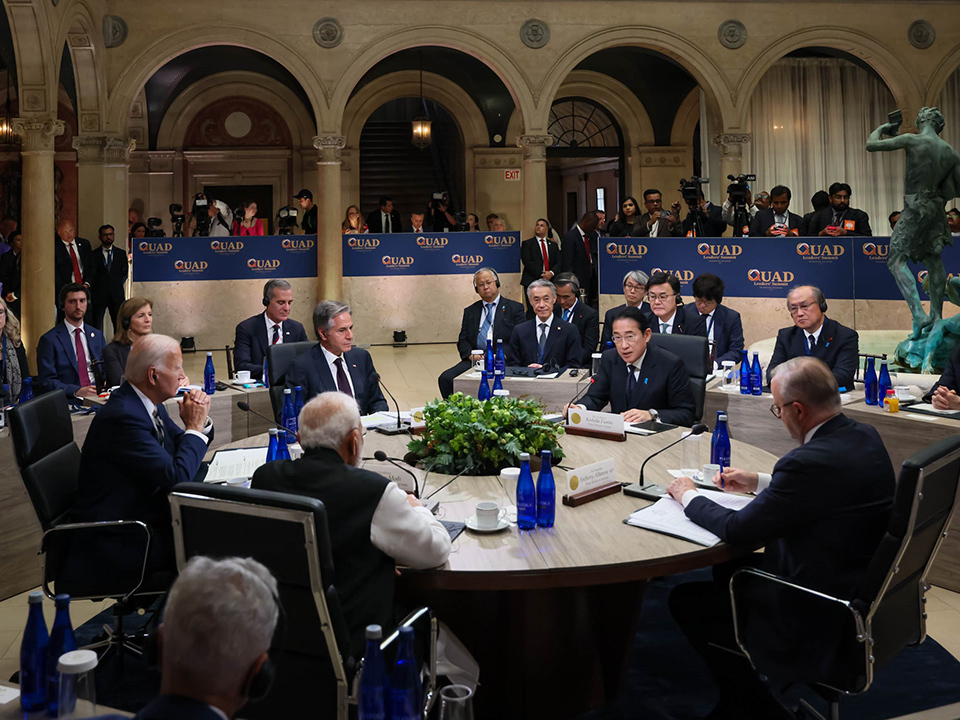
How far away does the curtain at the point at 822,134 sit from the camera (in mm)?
14953

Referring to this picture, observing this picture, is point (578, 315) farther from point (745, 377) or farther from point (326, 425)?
point (326, 425)

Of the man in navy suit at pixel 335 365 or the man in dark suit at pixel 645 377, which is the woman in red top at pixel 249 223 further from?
the man in dark suit at pixel 645 377

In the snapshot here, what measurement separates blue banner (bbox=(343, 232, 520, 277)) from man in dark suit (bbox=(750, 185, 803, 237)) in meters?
3.23

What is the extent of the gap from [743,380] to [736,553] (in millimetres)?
2926

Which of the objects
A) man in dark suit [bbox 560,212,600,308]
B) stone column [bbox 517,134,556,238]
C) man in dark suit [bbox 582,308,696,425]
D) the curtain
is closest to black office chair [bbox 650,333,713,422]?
man in dark suit [bbox 582,308,696,425]

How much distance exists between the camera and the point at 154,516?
3477 mm

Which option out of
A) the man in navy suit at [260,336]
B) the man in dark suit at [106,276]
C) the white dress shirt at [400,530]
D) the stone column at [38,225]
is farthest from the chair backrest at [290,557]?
the man in dark suit at [106,276]

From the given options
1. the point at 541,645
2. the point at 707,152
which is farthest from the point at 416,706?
the point at 707,152

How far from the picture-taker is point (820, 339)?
18.9 feet

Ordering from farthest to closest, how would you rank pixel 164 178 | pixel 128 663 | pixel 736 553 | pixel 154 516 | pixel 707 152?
pixel 164 178 < pixel 707 152 < pixel 128 663 < pixel 154 516 < pixel 736 553

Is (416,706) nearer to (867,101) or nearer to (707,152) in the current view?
(707,152)

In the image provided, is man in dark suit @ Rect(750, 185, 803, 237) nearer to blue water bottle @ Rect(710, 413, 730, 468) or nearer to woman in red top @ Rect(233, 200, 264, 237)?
woman in red top @ Rect(233, 200, 264, 237)

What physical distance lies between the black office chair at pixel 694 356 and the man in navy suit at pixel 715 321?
1197 mm

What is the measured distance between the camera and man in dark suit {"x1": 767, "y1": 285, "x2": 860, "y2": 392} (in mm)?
5664
